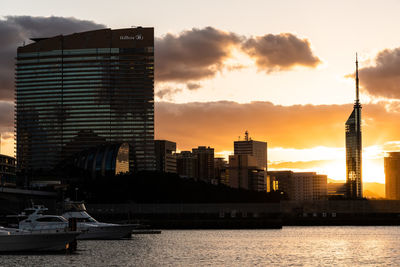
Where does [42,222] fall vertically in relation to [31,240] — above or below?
above

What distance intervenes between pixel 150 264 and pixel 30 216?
2741cm

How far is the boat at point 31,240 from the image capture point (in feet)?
317

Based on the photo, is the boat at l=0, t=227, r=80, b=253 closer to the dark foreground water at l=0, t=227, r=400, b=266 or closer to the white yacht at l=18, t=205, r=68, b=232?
the dark foreground water at l=0, t=227, r=400, b=266

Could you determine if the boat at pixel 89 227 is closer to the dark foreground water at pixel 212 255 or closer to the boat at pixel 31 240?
the dark foreground water at pixel 212 255

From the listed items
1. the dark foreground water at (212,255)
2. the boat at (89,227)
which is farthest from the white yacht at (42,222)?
the boat at (89,227)

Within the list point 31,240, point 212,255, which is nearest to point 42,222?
point 31,240

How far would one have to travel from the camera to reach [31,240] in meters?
97.4

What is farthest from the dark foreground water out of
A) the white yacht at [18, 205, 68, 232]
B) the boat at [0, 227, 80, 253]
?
the white yacht at [18, 205, 68, 232]

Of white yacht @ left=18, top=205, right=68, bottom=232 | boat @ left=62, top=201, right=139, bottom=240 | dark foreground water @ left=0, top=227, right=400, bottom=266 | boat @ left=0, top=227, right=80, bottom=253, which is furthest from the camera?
boat @ left=62, top=201, right=139, bottom=240

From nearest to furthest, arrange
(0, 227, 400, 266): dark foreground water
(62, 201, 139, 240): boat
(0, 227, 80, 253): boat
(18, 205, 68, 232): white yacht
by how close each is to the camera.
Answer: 1. (0, 227, 80, 253): boat
2. (0, 227, 400, 266): dark foreground water
3. (18, 205, 68, 232): white yacht
4. (62, 201, 139, 240): boat

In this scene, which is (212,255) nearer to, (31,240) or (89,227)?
(31,240)

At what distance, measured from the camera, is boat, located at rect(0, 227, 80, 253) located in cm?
9669

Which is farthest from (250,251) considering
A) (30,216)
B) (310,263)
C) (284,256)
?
(30,216)

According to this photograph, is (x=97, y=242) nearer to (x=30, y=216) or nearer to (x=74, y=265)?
(x=30, y=216)
